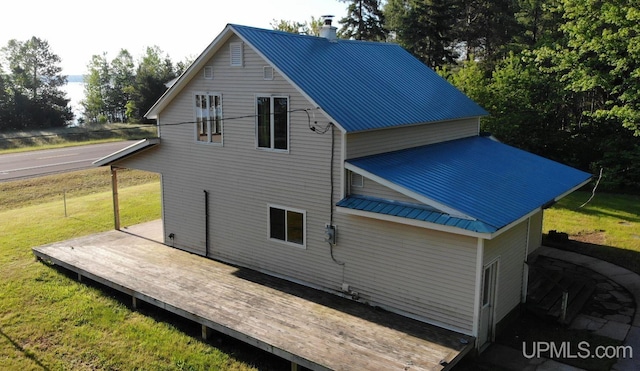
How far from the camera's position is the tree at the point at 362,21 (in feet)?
125

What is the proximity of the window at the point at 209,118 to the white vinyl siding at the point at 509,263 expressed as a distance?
773 cm

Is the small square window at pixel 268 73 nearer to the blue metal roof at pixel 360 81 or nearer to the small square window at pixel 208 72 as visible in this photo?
the blue metal roof at pixel 360 81

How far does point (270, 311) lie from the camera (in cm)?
1100

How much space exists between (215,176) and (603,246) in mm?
13010

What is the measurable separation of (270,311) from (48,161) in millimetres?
25453

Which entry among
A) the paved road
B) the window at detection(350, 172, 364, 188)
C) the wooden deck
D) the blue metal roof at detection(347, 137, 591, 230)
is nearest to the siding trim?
the blue metal roof at detection(347, 137, 591, 230)

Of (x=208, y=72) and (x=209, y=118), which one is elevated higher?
(x=208, y=72)

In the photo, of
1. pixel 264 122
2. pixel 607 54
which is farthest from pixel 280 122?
pixel 607 54

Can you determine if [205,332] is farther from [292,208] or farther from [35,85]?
[35,85]

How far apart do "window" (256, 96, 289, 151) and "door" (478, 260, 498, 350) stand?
5.51 meters

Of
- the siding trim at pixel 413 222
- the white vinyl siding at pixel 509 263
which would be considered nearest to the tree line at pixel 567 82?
the white vinyl siding at pixel 509 263

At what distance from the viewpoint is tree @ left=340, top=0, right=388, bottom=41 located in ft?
125

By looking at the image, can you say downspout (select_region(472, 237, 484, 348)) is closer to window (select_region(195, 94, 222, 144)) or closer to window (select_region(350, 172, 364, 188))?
window (select_region(350, 172, 364, 188))

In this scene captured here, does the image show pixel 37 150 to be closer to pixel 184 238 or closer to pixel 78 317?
pixel 184 238
